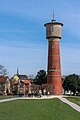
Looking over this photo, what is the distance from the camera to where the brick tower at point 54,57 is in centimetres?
9519

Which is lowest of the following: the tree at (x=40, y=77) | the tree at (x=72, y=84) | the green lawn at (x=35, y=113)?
the green lawn at (x=35, y=113)

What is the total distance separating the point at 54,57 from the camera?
95.6 meters

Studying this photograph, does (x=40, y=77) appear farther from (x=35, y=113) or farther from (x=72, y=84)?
(x=35, y=113)

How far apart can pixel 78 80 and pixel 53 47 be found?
2556 centimetres

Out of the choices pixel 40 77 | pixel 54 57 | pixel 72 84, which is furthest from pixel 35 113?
pixel 40 77

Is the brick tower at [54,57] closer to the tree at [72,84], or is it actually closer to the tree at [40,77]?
the tree at [72,84]

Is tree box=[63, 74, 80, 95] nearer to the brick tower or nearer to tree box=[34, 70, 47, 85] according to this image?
tree box=[34, 70, 47, 85]

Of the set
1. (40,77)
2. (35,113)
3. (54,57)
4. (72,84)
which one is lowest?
(35,113)

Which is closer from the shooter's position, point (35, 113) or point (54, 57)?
point (35, 113)

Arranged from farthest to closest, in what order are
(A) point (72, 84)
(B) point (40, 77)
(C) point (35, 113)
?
(B) point (40, 77) → (A) point (72, 84) → (C) point (35, 113)

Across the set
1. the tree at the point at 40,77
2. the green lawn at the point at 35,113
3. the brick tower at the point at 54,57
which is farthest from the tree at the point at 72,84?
the green lawn at the point at 35,113

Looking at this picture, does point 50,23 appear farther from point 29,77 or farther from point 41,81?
point 29,77

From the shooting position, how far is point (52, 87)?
94875mm

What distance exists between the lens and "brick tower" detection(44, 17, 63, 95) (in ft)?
312
